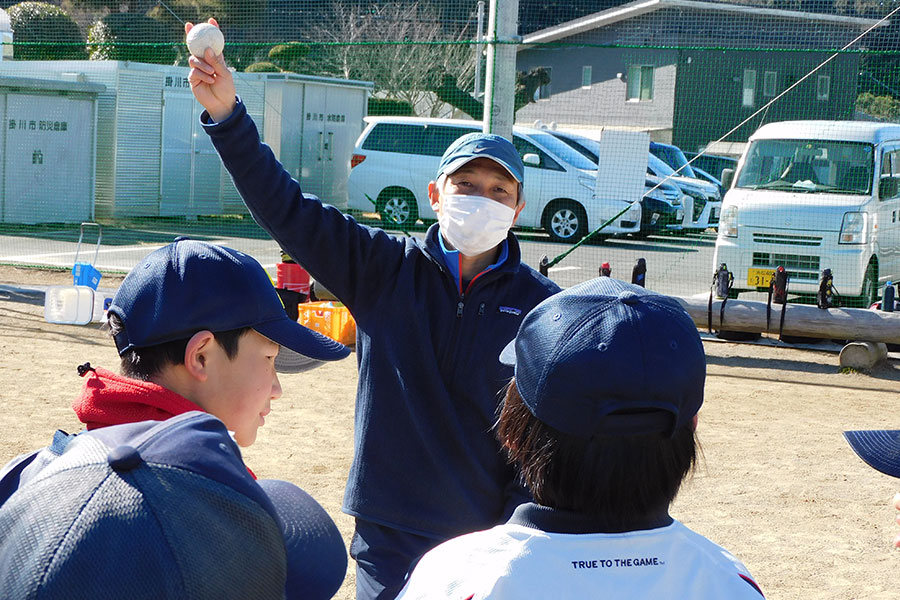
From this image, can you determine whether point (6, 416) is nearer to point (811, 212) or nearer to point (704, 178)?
point (811, 212)

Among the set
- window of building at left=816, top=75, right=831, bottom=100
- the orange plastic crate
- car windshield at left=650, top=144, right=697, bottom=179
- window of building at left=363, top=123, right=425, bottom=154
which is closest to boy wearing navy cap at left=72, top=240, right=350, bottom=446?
the orange plastic crate

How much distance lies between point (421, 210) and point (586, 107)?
58.4 feet

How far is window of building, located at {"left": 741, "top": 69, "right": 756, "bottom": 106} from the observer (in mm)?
21016

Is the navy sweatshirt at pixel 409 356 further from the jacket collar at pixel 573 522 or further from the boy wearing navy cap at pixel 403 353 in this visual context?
the jacket collar at pixel 573 522

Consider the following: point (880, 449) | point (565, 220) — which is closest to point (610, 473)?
point (880, 449)

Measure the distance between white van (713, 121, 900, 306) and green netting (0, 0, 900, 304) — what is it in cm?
2

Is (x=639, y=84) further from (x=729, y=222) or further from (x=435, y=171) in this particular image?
(x=729, y=222)

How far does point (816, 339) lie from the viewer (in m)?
10.7

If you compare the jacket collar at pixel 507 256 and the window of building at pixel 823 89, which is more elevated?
the window of building at pixel 823 89

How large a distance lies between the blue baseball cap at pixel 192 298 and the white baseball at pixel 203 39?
736 mm

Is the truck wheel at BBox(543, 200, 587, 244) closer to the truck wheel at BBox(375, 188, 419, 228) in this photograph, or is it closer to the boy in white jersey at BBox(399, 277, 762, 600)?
the truck wheel at BBox(375, 188, 419, 228)

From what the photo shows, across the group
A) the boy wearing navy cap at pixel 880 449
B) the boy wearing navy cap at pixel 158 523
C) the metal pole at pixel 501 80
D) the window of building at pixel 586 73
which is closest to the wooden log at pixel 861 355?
the metal pole at pixel 501 80

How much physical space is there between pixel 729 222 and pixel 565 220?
654 centimetres

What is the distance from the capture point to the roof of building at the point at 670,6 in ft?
93.2
